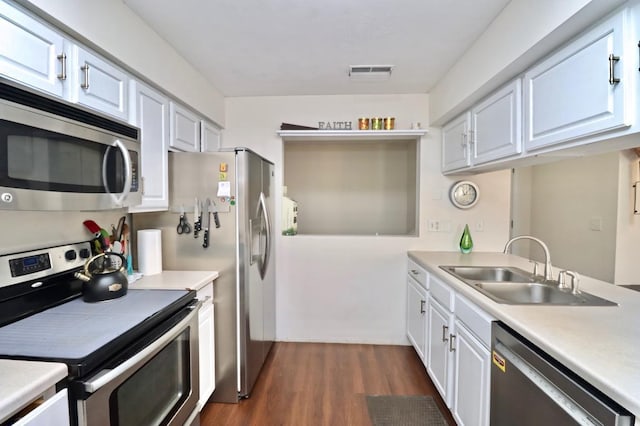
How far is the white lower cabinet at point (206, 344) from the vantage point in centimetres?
194

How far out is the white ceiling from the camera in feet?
5.54

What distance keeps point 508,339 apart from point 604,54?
3.75ft

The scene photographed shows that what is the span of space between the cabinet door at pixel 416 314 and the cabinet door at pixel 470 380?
64 cm

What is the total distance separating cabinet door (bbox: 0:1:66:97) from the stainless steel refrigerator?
897mm

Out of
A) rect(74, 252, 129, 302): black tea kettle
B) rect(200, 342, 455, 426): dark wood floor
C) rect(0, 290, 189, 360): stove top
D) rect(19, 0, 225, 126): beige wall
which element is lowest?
rect(200, 342, 455, 426): dark wood floor

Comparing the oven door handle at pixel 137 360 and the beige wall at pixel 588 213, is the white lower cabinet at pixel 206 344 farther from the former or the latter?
the beige wall at pixel 588 213

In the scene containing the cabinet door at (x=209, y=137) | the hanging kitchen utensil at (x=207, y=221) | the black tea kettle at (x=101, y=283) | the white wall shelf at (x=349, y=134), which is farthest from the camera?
the white wall shelf at (x=349, y=134)

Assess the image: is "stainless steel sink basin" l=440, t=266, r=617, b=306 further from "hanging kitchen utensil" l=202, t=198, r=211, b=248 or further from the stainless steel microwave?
the stainless steel microwave

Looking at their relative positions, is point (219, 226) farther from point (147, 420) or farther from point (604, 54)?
point (604, 54)

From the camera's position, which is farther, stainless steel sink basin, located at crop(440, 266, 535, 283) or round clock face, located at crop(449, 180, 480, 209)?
round clock face, located at crop(449, 180, 480, 209)

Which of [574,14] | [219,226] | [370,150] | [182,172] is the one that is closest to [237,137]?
[182,172]

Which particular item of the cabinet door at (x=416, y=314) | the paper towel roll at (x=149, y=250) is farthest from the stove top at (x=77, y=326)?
the cabinet door at (x=416, y=314)

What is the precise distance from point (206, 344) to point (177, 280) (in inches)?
17.9

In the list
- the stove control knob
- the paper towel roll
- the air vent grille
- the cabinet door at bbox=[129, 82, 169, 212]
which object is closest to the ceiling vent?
the air vent grille
